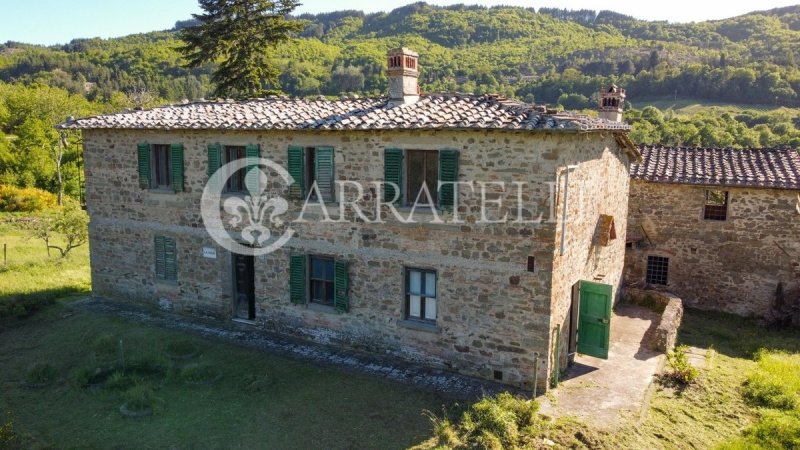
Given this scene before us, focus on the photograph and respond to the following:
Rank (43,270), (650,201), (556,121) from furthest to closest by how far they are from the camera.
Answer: (43,270) → (650,201) → (556,121)

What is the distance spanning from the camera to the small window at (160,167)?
14.6m

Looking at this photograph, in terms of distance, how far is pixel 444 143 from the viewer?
10656 millimetres

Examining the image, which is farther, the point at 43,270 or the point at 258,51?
the point at 258,51

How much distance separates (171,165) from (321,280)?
199 inches

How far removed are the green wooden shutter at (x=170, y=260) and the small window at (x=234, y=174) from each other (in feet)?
8.24

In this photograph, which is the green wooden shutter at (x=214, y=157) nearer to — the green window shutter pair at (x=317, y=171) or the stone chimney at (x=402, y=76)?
the green window shutter pair at (x=317, y=171)

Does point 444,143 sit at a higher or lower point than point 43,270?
higher

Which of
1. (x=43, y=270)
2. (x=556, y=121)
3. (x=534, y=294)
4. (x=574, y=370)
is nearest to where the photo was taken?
(x=556, y=121)

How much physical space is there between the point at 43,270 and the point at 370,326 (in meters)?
14.1

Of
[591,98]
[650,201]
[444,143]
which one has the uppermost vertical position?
[591,98]

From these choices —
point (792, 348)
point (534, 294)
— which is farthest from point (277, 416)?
point (792, 348)

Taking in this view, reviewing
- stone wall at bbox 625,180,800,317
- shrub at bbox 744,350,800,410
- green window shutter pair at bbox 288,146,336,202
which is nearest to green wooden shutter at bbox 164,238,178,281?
green window shutter pair at bbox 288,146,336,202

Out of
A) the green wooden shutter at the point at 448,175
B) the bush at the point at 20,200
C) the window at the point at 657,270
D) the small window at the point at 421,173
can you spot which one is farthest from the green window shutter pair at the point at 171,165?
the bush at the point at 20,200

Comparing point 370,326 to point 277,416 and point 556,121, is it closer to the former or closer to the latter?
point 277,416
